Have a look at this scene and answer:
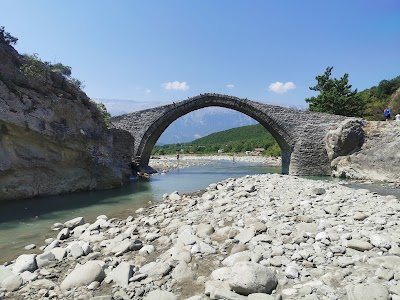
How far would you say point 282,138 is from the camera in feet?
82.0

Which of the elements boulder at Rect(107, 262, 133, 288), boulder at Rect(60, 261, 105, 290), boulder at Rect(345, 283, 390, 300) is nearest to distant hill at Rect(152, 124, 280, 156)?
boulder at Rect(107, 262, 133, 288)

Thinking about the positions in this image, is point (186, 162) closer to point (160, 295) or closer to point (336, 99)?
point (336, 99)

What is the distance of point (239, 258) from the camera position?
15.4 feet

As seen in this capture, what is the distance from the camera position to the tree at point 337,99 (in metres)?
29.3

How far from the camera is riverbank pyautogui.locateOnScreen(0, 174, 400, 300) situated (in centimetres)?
383

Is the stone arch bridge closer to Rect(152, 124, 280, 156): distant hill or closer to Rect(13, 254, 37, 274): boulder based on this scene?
Rect(13, 254, 37, 274): boulder

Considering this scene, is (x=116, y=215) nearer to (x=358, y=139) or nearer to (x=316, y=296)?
(x=316, y=296)

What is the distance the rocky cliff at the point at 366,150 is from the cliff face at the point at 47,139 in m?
14.6

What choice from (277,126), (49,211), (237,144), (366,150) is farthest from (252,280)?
(237,144)

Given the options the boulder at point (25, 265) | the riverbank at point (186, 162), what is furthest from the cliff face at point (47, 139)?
the riverbank at point (186, 162)

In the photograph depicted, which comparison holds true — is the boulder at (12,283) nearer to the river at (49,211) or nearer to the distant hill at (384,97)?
the river at (49,211)

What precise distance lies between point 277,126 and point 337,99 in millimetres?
8374

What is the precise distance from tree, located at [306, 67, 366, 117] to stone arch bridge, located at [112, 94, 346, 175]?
6.29 meters

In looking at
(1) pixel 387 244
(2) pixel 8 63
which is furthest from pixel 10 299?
(2) pixel 8 63
